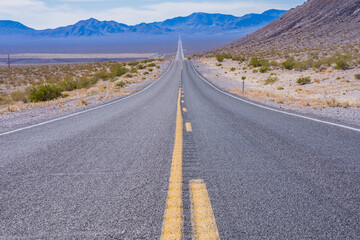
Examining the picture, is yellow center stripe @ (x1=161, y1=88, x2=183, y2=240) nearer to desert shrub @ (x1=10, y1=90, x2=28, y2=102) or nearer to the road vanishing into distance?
the road vanishing into distance

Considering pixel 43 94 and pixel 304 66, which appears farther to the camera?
pixel 304 66

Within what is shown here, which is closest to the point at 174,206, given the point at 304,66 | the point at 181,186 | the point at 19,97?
the point at 181,186

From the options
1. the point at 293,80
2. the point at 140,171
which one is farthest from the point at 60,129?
the point at 293,80

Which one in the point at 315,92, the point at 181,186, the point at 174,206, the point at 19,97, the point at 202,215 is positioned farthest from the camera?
the point at 19,97

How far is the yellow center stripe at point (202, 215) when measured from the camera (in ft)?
6.50

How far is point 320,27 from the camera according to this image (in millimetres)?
78438

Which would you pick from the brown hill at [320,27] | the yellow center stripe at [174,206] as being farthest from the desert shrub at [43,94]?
the brown hill at [320,27]

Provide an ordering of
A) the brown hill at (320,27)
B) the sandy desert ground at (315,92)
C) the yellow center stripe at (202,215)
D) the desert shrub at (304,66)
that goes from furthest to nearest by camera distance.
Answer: the brown hill at (320,27) → the desert shrub at (304,66) → the sandy desert ground at (315,92) → the yellow center stripe at (202,215)

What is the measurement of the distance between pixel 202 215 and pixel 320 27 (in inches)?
3622

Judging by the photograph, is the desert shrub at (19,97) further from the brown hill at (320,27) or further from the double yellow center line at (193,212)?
the brown hill at (320,27)

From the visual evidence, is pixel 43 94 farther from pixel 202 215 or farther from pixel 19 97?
pixel 202 215

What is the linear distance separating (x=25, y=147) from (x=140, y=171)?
2611 mm

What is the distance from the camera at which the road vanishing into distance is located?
208cm

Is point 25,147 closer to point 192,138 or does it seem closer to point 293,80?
point 192,138
